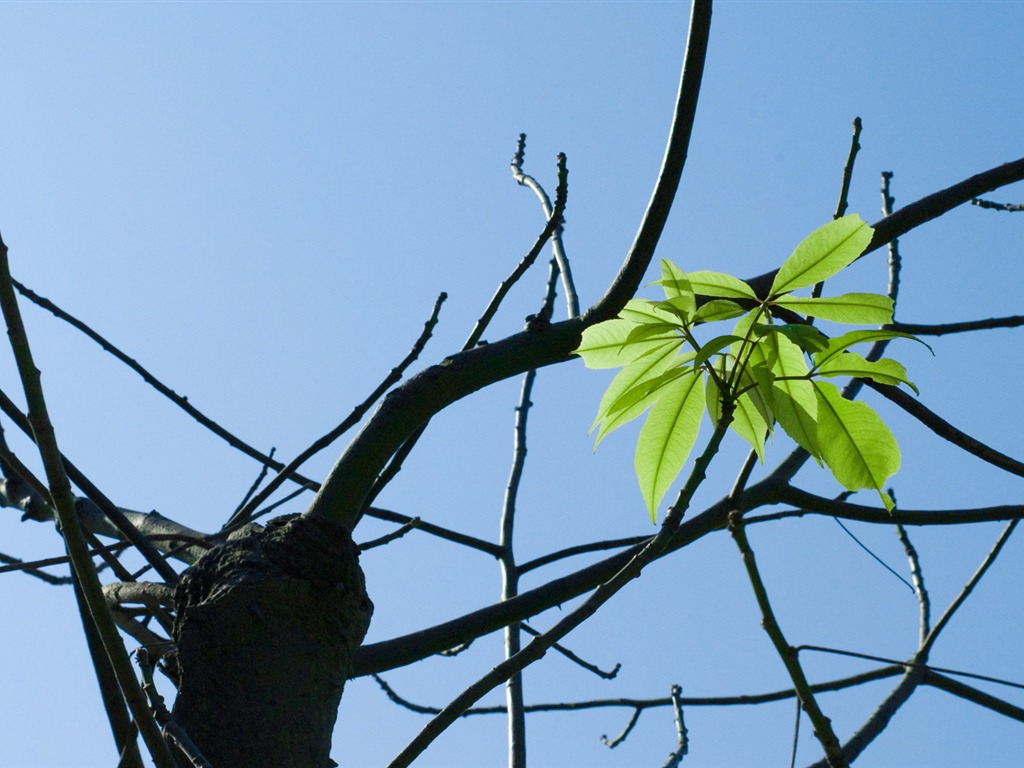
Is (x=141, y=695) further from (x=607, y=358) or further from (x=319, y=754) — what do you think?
(x=607, y=358)

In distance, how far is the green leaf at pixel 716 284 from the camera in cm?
93

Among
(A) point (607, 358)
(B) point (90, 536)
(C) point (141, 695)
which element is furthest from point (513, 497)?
(C) point (141, 695)

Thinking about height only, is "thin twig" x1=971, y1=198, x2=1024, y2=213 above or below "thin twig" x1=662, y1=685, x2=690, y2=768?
above

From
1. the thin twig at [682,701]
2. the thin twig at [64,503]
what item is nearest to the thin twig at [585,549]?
the thin twig at [682,701]

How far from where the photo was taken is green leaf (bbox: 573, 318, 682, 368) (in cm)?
91

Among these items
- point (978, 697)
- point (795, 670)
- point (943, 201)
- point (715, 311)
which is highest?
point (943, 201)

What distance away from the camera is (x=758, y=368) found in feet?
2.72

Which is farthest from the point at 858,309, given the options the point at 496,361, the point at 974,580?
the point at 974,580

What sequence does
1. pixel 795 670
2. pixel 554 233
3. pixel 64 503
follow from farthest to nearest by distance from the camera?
pixel 554 233
pixel 64 503
pixel 795 670

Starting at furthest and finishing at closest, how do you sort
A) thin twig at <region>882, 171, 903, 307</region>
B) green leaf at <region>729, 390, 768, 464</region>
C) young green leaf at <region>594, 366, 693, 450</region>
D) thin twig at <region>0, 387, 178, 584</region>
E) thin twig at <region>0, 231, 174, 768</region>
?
1. thin twig at <region>882, 171, 903, 307</region>
2. thin twig at <region>0, 387, 178, 584</region>
3. green leaf at <region>729, 390, 768, 464</region>
4. young green leaf at <region>594, 366, 693, 450</region>
5. thin twig at <region>0, 231, 174, 768</region>

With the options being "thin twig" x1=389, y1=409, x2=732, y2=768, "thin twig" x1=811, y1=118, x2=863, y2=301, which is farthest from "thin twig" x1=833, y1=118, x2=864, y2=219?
"thin twig" x1=389, y1=409, x2=732, y2=768

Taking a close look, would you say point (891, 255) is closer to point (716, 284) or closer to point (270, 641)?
point (716, 284)

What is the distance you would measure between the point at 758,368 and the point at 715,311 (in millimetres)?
82

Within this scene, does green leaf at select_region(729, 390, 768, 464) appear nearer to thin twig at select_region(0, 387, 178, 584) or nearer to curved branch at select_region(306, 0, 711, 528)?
curved branch at select_region(306, 0, 711, 528)
